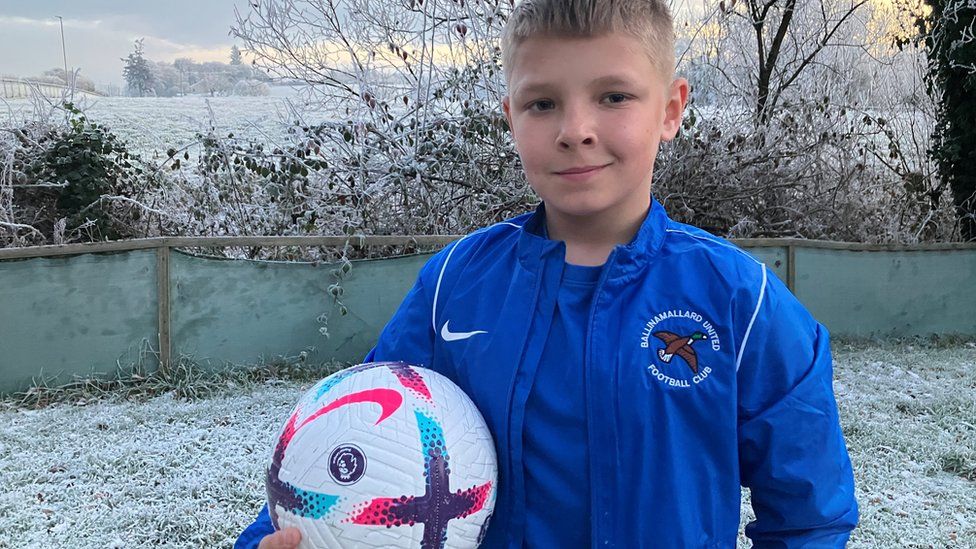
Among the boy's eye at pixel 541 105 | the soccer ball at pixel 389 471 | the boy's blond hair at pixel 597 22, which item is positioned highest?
the boy's blond hair at pixel 597 22

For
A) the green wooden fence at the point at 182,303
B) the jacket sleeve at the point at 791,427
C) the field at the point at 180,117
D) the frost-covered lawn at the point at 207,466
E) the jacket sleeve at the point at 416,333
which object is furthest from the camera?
the field at the point at 180,117

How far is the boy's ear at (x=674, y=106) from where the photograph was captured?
1663 millimetres

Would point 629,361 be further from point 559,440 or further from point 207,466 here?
point 207,466

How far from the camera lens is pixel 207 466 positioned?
4.26 m

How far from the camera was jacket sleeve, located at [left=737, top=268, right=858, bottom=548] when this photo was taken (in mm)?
1448

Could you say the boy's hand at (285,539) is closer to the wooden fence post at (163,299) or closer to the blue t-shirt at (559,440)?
the blue t-shirt at (559,440)

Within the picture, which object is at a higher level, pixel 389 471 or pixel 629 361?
pixel 629 361

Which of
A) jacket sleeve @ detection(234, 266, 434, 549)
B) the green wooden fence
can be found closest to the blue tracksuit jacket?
jacket sleeve @ detection(234, 266, 434, 549)

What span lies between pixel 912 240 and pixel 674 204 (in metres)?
2.74

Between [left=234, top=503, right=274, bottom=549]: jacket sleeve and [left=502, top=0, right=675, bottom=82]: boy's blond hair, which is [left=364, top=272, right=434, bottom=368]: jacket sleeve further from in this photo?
[left=502, top=0, right=675, bottom=82]: boy's blond hair

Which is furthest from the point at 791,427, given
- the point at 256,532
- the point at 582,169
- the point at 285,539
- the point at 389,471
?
the point at 256,532

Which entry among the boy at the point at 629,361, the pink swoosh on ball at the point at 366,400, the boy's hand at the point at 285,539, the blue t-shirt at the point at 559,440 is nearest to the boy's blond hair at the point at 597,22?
the boy at the point at 629,361

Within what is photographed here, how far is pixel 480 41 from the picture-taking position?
7312 millimetres

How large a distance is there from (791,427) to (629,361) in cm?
32
